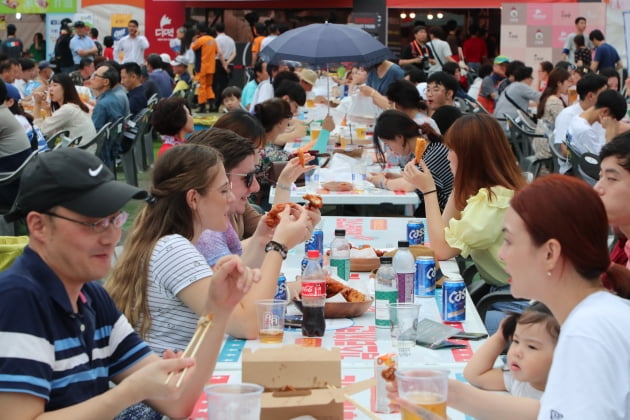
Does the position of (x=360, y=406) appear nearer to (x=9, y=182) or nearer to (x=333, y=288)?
(x=333, y=288)

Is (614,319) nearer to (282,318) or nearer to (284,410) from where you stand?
(284,410)

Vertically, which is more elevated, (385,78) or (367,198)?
(385,78)

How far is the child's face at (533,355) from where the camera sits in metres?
2.47

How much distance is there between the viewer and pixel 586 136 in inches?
332

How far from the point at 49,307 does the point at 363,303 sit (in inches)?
62.9

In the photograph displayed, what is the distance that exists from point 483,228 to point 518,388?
1.78 m

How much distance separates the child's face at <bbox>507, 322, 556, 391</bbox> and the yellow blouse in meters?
1.82

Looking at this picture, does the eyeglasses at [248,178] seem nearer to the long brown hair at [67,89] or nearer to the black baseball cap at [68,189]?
the black baseball cap at [68,189]

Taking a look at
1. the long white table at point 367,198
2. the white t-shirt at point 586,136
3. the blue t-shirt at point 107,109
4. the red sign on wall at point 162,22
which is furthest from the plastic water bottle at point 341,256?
the red sign on wall at point 162,22

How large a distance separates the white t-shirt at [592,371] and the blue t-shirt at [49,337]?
1.06 m

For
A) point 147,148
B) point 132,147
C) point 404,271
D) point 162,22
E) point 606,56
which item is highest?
point 162,22

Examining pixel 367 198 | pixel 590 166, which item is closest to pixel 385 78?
pixel 590 166

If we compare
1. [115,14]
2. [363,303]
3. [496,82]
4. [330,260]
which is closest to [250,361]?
[363,303]

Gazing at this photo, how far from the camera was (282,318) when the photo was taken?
10.3 ft
